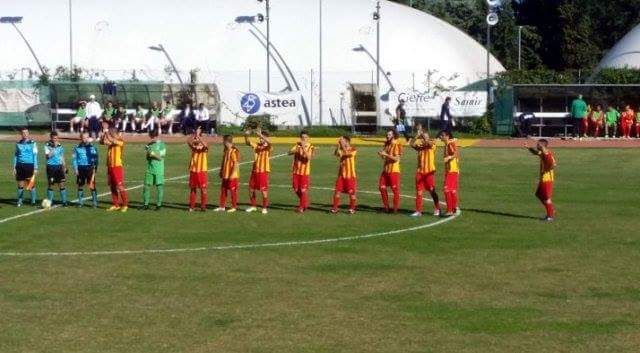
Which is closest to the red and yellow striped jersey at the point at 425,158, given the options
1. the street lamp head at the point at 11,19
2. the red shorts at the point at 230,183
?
the red shorts at the point at 230,183

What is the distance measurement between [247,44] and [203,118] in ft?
53.8

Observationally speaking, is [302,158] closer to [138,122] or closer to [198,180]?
[198,180]

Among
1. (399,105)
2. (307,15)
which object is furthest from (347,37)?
(399,105)

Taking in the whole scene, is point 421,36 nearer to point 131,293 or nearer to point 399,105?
point 399,105

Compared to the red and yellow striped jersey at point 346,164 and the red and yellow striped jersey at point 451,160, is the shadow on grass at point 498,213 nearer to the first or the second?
the red and yellow striped jersey at point 451,160

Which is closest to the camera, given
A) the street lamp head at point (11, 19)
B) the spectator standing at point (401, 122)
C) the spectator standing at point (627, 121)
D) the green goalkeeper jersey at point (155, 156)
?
the green goalkeeper jersey at point (155, 156)

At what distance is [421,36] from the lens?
80062mm

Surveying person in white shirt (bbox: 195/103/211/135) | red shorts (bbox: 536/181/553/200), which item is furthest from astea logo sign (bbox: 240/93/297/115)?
red shorts (bbox: 536/181/553/200)

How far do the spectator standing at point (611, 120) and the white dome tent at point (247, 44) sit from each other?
16.1 meters

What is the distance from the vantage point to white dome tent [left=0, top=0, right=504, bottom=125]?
247 ft

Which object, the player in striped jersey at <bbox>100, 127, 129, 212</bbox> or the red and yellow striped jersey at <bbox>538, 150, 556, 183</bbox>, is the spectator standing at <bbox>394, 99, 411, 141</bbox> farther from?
the red and yellow striped jersey at <bbox>538, 150, 556, 183</bbox>

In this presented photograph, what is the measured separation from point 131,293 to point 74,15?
6631 cm

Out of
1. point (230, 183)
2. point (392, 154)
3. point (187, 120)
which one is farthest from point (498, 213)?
point (187, 120)

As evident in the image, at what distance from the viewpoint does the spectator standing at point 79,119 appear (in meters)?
61.7
